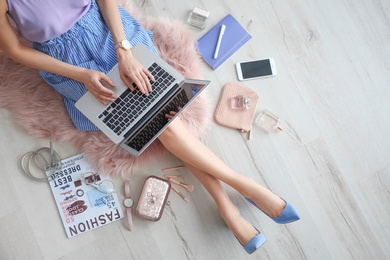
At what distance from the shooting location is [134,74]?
1.04m

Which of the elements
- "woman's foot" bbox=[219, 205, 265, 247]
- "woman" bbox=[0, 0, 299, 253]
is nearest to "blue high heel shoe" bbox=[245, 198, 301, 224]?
"woman" bbox=[0, 0, 299, 253]

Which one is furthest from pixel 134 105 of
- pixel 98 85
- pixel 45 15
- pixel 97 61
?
pixel 45 15

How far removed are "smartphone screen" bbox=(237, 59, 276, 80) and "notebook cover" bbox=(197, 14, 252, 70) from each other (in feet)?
0.25

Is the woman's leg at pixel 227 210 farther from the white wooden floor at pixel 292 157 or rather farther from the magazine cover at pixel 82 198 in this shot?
the magazine cover at pixel 82 198

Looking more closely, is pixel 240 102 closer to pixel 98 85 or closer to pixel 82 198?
pixel 98 85

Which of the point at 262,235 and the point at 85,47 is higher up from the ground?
the point at 85,47

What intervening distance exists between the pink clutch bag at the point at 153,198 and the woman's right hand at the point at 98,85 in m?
0.39

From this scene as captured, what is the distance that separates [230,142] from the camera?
1.36m

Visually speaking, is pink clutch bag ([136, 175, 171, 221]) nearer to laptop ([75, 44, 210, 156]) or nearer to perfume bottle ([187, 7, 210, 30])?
laptop ([75, 44, 210, 156])

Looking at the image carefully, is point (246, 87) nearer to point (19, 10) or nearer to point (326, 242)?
point (326, 242)

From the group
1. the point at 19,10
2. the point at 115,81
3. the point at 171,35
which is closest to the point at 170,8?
the point at 171,35

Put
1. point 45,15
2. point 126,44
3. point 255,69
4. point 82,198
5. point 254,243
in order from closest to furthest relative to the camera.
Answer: point 45,15 → point 126,44 → point 254,243 → point 82,198 → point 255,69

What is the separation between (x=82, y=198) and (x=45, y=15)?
67 centimetres

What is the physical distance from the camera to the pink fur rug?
4.26 ft
